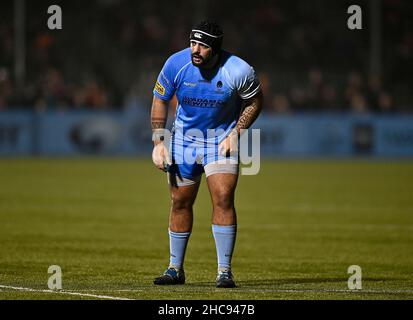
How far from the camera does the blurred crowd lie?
32.1m

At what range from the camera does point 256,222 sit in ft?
54.3

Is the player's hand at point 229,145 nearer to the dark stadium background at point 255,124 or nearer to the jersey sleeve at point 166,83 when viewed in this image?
the jersey sleeve at point 166,83

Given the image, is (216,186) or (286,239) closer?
(216,186)

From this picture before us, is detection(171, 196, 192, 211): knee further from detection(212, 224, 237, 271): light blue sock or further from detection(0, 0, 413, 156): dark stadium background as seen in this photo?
detection(0, 0, 413, 156): dark stadium background

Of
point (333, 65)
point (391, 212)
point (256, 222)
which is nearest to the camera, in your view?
point (256, 222)

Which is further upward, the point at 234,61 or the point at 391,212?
the point at 234,61

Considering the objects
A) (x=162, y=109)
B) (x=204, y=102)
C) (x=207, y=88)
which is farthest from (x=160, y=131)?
(x=207, y=88)

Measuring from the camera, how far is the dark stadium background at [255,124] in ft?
66.3

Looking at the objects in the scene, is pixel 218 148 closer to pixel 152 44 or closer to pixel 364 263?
pixel 364 263

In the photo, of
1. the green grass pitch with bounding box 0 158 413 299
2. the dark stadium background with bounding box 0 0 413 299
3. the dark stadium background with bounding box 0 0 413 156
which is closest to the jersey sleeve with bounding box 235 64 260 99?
the green grass pitch with bounding box 0 158 413 299

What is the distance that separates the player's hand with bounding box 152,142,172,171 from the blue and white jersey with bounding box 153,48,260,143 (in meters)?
0.30

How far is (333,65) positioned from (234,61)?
79.3ft
